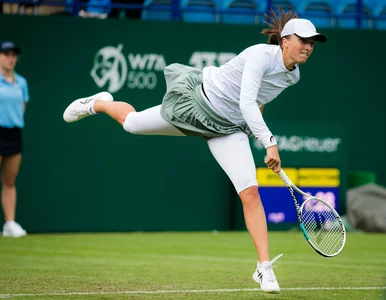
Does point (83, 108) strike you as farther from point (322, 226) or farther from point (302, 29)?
point (322, 226)

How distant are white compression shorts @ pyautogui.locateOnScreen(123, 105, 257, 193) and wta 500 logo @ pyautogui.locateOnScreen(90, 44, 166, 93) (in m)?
5.39

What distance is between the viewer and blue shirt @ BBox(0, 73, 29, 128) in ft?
35.2

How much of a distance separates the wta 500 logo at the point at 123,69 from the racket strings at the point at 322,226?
6070mm

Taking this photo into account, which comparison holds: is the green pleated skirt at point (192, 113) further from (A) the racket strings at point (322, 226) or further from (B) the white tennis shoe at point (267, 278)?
(B) the white tennis shoe at point (267, 278)

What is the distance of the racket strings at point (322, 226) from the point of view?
6.16 metres

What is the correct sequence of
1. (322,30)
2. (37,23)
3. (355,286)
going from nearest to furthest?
(355,286)
(37,23)
(322,30)

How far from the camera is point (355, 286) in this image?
6.93 meters

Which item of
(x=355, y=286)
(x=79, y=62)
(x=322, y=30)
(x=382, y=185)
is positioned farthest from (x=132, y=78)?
(x=355, y=286)

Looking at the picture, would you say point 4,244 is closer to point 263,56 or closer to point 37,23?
point 37,23

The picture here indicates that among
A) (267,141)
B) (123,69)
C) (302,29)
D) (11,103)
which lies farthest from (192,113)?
(123,69)

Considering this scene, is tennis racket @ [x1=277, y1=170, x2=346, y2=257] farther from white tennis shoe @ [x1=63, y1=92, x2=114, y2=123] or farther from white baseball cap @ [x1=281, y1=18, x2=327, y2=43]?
white tennis shoe @ [x1=63, y1=92, x2=114, y2=123]

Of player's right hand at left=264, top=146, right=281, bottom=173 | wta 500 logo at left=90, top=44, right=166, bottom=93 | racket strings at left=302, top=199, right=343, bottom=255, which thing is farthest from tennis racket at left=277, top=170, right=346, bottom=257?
wta 500 logo at left=90, top=44, right=166, bottom=93

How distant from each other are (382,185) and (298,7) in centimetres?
291

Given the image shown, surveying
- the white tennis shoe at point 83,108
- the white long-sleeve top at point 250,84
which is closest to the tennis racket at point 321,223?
the white long-sleeve top at point 250,84
